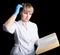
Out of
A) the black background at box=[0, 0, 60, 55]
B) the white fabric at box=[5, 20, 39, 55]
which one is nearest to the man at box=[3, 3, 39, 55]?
the white fabric at box=[5, 20, 39, 55]

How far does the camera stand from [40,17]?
3.79 feet

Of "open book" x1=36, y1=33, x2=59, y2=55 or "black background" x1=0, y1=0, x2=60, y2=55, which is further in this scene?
"black background" x1=0, y1=0, x2=60, y2=55

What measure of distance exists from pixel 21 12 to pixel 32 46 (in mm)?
204

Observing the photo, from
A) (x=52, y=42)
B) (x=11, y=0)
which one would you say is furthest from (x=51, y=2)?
(x=52, y=42)

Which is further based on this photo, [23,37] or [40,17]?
[40,17]

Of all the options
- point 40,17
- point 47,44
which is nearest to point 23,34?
point 47,44

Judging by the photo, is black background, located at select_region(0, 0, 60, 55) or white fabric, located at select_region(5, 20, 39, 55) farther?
black background, located at select_region(0, 0, 60, 55)

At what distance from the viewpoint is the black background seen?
3.51 feet

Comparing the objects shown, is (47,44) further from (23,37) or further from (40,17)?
(40,17)

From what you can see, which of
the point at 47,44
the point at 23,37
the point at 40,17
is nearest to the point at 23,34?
the point at 23,37

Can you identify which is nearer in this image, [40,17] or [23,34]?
[23,34]

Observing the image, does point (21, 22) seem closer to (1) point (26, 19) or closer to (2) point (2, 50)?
(1) point (26, 19)

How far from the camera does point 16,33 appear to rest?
0.94 metres

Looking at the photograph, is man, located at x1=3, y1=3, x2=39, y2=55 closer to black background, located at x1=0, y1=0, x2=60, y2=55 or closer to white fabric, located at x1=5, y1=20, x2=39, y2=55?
white fabric, located at x1=5, y1=20, x2=39, y2=55
